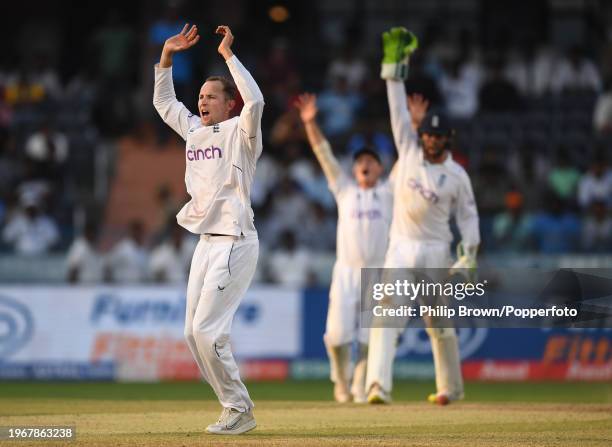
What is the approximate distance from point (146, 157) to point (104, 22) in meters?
5.55

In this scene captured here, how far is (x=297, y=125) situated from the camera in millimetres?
23891

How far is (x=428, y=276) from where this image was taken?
14234 mm

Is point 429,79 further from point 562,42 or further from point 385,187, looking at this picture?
point 385,187

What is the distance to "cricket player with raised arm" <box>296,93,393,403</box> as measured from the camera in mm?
15180

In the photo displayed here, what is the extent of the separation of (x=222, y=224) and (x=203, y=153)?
584 millimetres

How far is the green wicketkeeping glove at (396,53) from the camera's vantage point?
46.9 feet

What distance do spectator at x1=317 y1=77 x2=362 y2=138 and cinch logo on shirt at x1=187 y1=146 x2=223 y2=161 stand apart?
13.0 meters

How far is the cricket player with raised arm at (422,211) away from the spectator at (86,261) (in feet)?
25.5

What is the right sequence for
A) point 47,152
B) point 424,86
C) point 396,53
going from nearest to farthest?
point 396,53, point 47,152, point 424,86

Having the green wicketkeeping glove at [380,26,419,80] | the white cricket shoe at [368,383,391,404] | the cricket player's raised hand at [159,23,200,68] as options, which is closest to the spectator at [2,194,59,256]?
the white cricket shoe at [368,383,391,404]

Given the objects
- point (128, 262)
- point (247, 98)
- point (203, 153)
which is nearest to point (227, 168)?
point (203, 153)

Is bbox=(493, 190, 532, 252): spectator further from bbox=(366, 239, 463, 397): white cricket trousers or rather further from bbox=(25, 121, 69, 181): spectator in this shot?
bbox=(25, 121, 69, 181): spectator

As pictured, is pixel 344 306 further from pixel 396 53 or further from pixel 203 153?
pixel 203 153

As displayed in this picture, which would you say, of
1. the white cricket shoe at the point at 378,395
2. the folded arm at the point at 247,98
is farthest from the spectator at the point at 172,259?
the folded arm at the point at 247,98
